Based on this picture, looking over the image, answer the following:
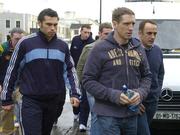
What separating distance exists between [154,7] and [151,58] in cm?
412

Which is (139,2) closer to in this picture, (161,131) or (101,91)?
(161,131)

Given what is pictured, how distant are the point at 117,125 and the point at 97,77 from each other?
477 mm

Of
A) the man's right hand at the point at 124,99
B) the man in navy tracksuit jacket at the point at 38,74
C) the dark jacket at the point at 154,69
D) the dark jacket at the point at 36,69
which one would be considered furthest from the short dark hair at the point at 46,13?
the man's right hand at the point at 124,99

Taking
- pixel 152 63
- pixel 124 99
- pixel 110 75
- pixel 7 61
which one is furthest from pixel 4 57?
pixel 124 99

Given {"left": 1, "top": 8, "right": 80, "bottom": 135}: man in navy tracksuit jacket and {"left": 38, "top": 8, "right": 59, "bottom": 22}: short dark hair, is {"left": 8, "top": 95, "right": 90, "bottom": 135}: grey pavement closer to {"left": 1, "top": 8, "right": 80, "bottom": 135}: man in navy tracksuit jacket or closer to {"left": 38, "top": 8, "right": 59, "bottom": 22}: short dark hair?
{"left": 1, "top": 8, "right": 80, "bottom": 135}: man in navy tracksuit jacket

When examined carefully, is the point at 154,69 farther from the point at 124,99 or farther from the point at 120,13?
the point at 124,99

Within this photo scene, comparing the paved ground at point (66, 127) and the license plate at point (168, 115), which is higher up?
the license plate at point (168, 115)

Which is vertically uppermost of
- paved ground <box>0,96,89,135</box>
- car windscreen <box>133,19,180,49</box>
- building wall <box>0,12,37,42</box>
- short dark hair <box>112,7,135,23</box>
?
building wall <box>0,12,37,42</box>

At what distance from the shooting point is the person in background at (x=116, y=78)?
4895 mm

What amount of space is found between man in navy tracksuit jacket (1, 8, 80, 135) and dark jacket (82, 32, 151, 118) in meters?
1.08

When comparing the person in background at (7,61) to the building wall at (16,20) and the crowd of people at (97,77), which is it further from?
the building wall at (16,20)

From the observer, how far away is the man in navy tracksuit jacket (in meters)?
5.96

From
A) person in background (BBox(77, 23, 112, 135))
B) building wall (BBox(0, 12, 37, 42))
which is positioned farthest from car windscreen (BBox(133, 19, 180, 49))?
building wall (BBox(0, 12, 37, 42))

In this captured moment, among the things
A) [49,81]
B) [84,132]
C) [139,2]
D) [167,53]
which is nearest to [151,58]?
[49,81]
